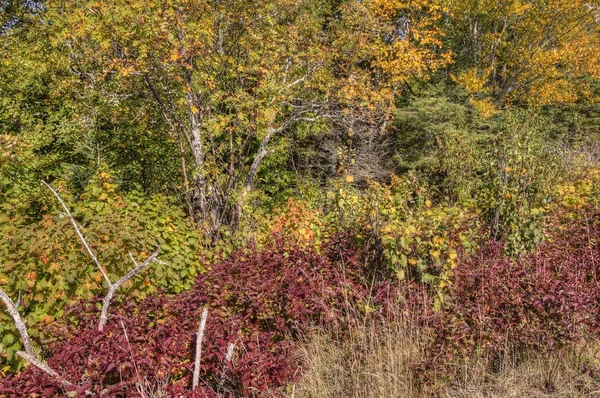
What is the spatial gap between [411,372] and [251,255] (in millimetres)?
2102

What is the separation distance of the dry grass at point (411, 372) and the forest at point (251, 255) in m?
0.02

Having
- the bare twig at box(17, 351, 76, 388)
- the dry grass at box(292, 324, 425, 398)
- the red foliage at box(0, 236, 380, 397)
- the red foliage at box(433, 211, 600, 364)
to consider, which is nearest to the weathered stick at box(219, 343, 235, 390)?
the red foliage at box(0, 236, 380, 397)

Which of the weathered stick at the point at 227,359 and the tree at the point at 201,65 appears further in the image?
the tree at the point at 201,65

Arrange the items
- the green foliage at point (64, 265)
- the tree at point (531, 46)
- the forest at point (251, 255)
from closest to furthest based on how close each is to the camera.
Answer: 1. the forest at point (251, 255)
2. the green foliage at point (64, 265)
3. the tree at point (531, 46)

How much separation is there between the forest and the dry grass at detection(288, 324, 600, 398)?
2cm

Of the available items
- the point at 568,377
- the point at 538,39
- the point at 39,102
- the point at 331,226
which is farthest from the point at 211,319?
the point at 538,39

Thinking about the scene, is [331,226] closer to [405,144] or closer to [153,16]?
[153,16]

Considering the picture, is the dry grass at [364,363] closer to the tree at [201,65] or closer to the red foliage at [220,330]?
the red foliage at [220,330]

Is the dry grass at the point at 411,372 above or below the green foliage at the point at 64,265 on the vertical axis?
below

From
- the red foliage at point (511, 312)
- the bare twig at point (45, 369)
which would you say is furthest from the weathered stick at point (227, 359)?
the red foliage at point (511, 312)

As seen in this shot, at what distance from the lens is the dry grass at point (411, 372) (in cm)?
298

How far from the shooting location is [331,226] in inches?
201

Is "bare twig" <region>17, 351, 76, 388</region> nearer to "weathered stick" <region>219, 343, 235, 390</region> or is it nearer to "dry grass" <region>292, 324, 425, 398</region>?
"weathered stick" <region>219, 343, 235, 390</region>

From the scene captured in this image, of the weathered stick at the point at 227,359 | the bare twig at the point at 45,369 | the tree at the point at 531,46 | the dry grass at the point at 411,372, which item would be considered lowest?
the dry grass at the point at 411,372
